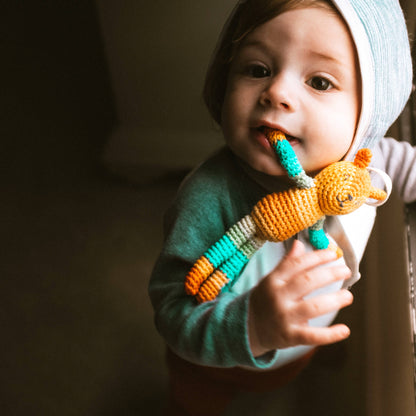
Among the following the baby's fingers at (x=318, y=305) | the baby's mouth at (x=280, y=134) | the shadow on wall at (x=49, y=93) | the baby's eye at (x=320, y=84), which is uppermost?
the shadow on wall at (x=49, y=93)

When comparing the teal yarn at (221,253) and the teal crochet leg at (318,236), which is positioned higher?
the teal crochet leg at (318,236)

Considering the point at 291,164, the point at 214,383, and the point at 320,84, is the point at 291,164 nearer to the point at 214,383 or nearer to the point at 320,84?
the point at 320,84

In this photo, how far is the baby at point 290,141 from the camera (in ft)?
1.11

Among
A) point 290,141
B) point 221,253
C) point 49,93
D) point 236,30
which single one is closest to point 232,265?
point 221,253

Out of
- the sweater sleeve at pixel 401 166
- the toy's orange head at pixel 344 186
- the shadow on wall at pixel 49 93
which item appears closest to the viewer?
the toy's orange head at pixel 344 186

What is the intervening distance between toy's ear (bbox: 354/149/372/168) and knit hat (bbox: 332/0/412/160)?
0.04 m

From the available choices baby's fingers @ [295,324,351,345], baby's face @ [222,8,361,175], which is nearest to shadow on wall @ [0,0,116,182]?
baby's face @ [222,8,361,175]

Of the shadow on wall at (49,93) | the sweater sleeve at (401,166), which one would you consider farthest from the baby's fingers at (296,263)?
the shadow on wall at (49,93)

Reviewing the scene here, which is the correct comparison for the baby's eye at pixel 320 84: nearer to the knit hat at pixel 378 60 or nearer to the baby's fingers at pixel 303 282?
the knit hat at pixel 378 60

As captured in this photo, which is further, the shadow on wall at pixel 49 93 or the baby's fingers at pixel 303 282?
the shadow on wall at pixel 49 93

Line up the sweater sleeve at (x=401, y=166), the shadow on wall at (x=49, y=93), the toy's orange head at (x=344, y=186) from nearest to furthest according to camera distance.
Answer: the toy's orange head at (x=344, y=186), the sweater sleeve at (x=401, y=166), the shadow on wall at (x=49, y=93)

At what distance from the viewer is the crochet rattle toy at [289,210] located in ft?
1.08

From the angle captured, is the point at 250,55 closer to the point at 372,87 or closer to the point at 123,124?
the point at 372,87

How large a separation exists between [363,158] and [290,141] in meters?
0.06
